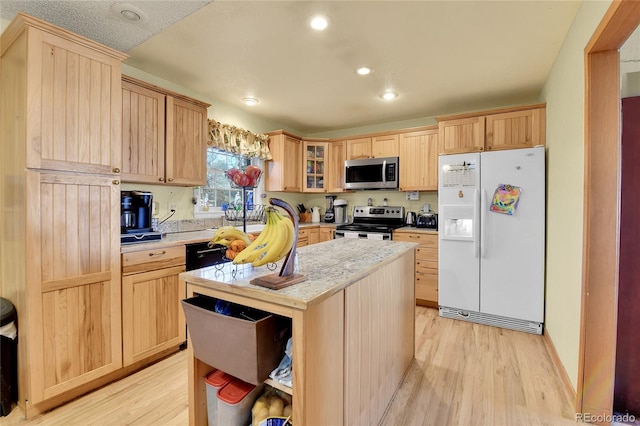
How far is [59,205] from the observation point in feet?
5.79

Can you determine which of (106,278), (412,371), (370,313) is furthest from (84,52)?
(412,371)

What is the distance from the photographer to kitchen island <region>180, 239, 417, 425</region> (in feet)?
3.31

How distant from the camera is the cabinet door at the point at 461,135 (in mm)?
3170

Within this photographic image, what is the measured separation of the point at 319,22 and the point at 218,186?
229 cm

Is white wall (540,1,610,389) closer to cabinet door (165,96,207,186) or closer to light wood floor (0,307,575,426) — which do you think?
light wood floor (0,307,575,426)

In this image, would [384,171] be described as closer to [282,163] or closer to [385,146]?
[385,146]

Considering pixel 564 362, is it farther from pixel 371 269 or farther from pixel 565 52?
pixel 565 52

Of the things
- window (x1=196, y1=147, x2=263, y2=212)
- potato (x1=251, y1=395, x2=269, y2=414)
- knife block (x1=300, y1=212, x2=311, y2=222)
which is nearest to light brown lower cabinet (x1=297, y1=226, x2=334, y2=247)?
knife block (x1=300, y1=212, x2=311, y2=222)

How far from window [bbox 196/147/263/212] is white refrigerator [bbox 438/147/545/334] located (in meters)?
2.54

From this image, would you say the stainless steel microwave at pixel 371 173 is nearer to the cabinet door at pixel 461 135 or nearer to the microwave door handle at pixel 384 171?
the microwave door handle at pixel 384 171

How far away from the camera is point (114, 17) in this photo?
1.89 m

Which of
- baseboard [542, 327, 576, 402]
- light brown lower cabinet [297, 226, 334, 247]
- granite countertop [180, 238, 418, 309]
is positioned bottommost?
baseboard [542, 327, 576, 402]

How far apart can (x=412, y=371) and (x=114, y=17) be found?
127 inches

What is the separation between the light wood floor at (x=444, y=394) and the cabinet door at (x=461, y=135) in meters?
2.01
